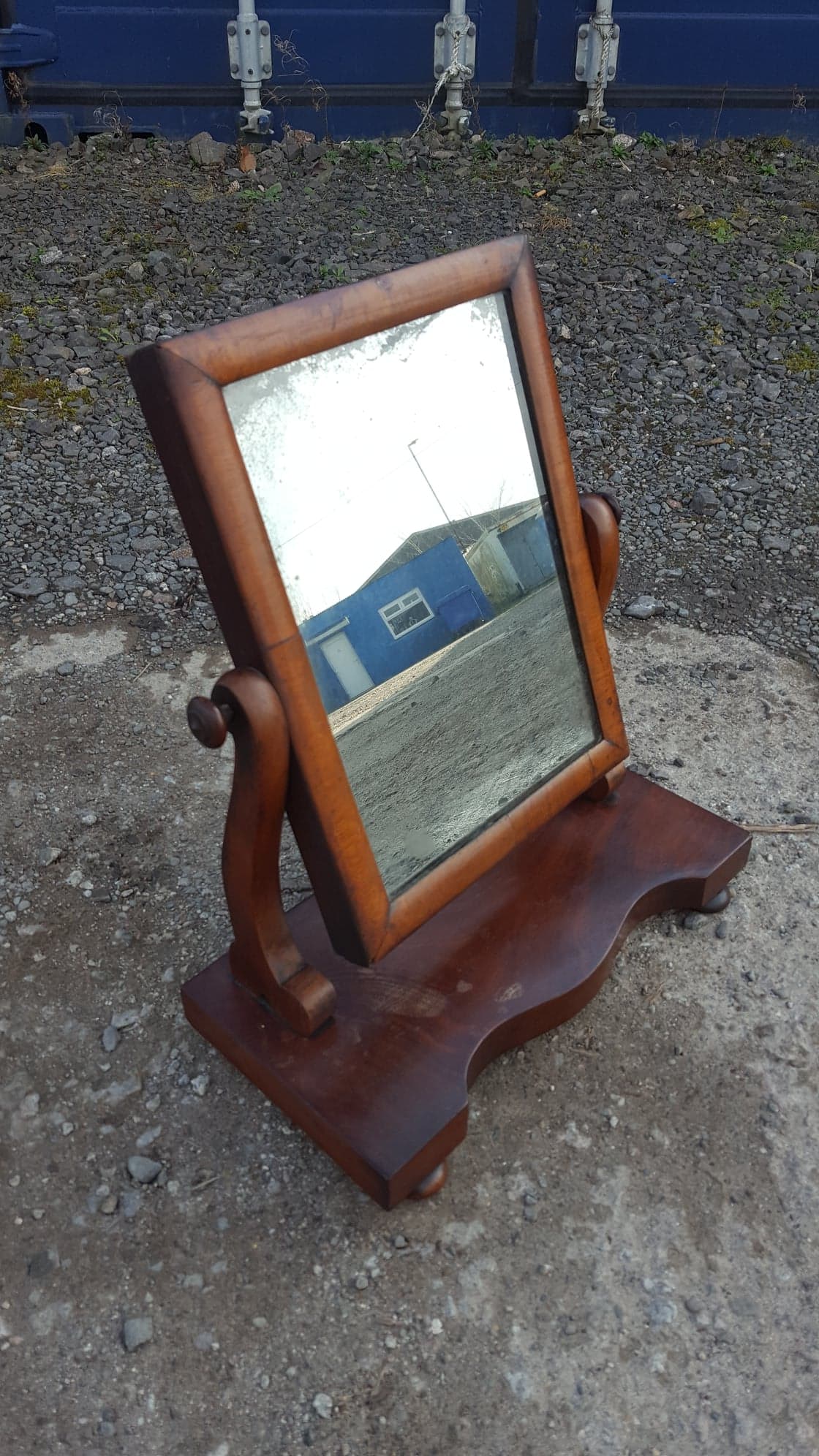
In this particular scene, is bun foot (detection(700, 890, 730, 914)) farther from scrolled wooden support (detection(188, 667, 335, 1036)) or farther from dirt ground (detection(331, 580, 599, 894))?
scrolled wooden support (detection(188, 667, 335, 1036))

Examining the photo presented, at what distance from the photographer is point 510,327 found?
1.83 metres

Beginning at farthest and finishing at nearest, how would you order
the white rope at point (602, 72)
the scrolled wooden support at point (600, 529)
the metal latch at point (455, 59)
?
the white rope at point (602, 72) → the metal latch at point (455, 59) → the scrolled wooden support at point (600, 529)

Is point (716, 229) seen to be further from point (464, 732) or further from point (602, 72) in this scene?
point (464, 732)

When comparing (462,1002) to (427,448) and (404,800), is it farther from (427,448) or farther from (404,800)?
(427,448)

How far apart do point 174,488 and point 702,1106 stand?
4.45 feet

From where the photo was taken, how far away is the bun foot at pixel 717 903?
2.30 meters

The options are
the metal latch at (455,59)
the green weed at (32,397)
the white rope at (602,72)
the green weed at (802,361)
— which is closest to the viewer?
the green weed at (32,397)

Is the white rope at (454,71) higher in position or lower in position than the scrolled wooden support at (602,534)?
lower

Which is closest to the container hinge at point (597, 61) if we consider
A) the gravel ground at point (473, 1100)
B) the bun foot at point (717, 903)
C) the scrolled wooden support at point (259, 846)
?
the gravel ground at point (473, 1100)

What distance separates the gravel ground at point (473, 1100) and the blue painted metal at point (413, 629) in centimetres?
78

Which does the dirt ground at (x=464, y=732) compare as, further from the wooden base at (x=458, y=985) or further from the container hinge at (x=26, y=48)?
the container hinge at (x=26, y=48)

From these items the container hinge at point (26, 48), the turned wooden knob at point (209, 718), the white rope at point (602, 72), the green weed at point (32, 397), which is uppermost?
the turned wooden knob at point (209, 718)

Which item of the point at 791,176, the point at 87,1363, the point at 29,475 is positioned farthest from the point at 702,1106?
the point at 791,176

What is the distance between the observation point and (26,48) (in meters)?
5.04
